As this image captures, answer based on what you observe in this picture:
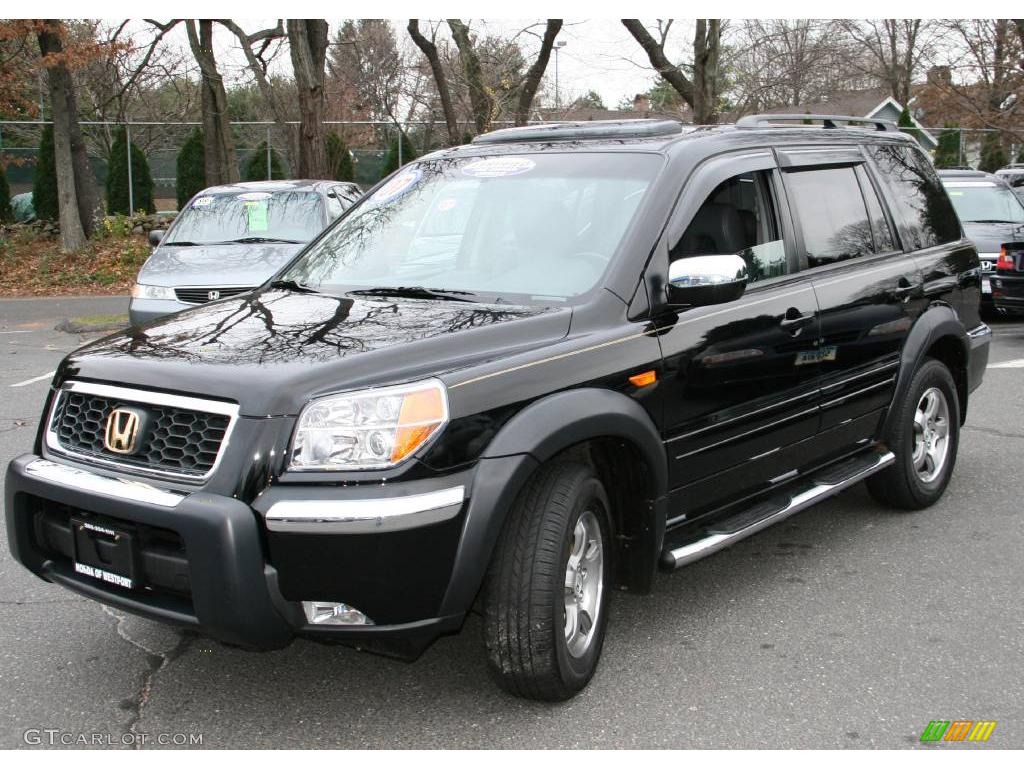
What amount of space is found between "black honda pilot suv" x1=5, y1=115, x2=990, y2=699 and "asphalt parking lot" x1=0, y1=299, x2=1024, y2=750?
30 cm

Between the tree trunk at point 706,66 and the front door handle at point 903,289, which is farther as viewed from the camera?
the tree trunk at point 706,66

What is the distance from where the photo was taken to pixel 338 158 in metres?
25.7

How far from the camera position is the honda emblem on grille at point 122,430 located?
3.27 m

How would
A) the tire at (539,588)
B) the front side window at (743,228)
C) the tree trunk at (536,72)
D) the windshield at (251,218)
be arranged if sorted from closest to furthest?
the tire at (539,588), the front side window at (743,228), the windshield at (251,218), the tree trunk at (536,72)

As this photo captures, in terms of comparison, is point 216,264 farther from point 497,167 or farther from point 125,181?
point 125,181

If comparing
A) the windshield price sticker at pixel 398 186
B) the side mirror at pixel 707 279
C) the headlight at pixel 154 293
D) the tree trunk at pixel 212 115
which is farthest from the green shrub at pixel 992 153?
the side mirror at pixel 707 279

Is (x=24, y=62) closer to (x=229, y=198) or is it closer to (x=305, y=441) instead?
(x=229, y=198)

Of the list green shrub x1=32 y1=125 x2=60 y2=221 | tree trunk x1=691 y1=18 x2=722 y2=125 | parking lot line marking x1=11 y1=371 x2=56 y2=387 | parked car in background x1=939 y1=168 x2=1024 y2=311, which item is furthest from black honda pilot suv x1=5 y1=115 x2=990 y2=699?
green shrub x1=32 y1=125 x2=60 y2=221

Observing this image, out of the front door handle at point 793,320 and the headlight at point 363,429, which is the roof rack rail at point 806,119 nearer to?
the front door handle at point 793,320

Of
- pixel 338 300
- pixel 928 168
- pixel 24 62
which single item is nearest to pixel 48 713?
pixel 338 300

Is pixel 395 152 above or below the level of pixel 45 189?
above

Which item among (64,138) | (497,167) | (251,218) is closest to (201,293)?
(251,218)

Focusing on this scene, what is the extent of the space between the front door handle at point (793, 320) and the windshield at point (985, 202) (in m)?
10.6

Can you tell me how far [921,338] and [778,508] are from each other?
4.80 ft
